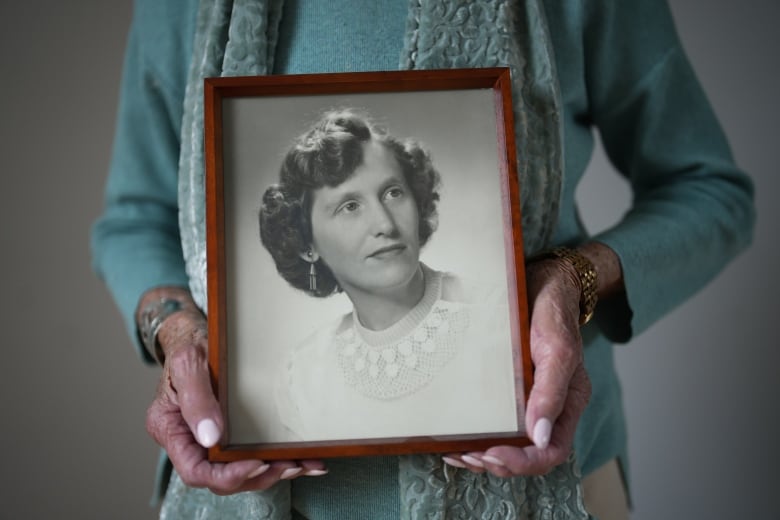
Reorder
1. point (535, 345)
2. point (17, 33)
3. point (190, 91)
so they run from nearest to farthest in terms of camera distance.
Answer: point (535, 345) < point (190, 91) < point (17, 33)

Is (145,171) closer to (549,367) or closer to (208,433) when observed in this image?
(208,433)

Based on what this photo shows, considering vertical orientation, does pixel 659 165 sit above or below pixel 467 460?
above

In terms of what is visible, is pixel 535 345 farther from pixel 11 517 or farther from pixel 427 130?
pixel 11 517

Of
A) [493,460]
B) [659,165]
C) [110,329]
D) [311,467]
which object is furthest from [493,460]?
[110,329]

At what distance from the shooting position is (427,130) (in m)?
0.49

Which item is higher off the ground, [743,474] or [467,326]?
[467,326]

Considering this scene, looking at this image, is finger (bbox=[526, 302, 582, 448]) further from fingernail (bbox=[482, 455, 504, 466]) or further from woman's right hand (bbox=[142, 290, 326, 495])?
woman's right hand (bbox=[142, 290, 326, 495])

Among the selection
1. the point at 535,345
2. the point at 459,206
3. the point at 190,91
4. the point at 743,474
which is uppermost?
the point at 190,91

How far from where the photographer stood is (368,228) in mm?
483

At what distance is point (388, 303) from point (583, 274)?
178 mm

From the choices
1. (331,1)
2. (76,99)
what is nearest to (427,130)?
(331,1)

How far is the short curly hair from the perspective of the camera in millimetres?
482

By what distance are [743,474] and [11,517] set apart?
1.10 meters

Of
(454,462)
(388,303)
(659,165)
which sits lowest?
(454,462)
